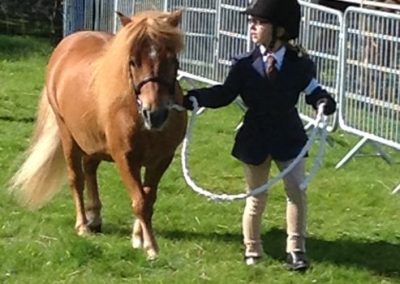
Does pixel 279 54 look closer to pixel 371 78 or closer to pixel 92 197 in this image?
pixel 92 197

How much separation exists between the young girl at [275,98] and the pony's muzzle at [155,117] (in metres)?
0.30

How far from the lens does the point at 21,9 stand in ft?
73.0

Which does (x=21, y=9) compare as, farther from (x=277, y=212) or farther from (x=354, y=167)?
(x=277, y=212)

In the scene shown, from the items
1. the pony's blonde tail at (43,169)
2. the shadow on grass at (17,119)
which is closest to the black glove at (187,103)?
the pony's blonde tail at (43,169)

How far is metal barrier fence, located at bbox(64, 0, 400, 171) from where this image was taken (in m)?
9.70

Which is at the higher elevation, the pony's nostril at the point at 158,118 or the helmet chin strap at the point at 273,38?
the helmet chin strap at the point at 273,38

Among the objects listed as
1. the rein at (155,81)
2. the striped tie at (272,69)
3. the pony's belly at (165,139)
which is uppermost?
the striped tie at (272,69)

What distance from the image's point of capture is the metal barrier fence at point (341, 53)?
9703 mm

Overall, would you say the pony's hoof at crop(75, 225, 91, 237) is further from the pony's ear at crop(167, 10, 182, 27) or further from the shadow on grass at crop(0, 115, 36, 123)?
the shadow on grass at crop(0, 115, 36, 123)

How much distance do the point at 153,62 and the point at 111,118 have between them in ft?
2.20

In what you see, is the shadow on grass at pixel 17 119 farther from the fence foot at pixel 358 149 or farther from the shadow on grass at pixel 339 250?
the shadow on grass at pixel 339 250

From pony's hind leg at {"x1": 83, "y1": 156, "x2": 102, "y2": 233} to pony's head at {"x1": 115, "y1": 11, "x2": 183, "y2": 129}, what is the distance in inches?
55.3

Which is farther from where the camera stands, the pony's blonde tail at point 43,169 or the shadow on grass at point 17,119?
the shadow on grass at point 17,119

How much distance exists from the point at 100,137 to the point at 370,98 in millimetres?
3354
